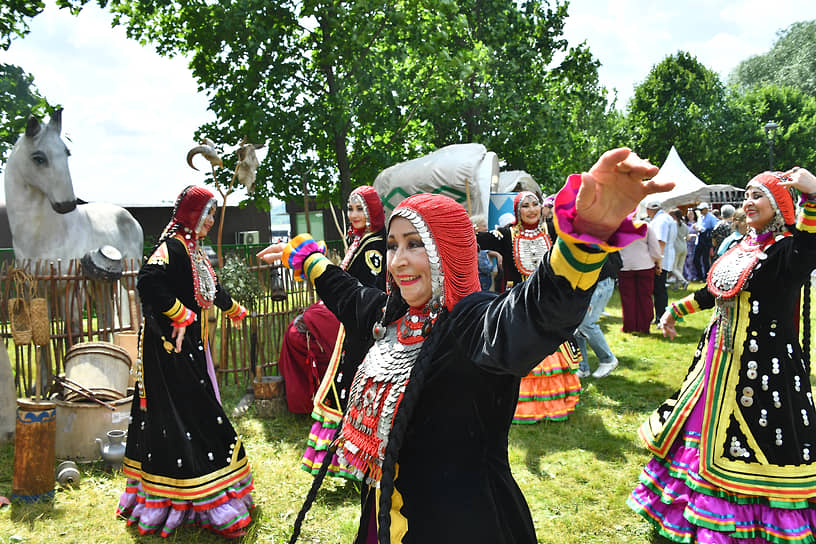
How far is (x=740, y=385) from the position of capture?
11.2ft

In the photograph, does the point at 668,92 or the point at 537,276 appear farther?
the point at 668,92

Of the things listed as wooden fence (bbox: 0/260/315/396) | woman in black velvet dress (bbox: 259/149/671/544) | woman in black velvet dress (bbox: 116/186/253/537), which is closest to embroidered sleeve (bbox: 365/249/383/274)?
woman in black velvet dress (bbox: 116/186/253/537)

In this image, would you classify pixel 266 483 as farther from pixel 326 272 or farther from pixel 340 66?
pixel 340 66

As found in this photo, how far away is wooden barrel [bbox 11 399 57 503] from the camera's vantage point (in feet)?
14.3

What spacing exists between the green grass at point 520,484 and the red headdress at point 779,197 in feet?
6.97

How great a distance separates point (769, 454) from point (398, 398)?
8.25 feet

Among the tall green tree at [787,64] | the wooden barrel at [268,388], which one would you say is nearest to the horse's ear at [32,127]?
the wooden barrel at [268,388]

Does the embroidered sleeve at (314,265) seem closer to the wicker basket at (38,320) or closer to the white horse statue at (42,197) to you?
the wicker basket at (38,320)

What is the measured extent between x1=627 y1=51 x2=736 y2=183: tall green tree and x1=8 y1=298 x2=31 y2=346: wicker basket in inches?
1254

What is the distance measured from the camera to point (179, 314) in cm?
369

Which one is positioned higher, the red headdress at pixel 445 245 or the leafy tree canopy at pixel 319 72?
the leafy tree canopy at pixel 319 72

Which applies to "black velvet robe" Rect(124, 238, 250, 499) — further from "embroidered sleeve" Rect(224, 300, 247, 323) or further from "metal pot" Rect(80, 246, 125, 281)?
"metal pot" Rect(80, 246, 125, 281)

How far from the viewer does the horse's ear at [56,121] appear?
759cm

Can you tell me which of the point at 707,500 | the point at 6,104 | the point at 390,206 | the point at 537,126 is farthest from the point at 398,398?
the point at 537,126
